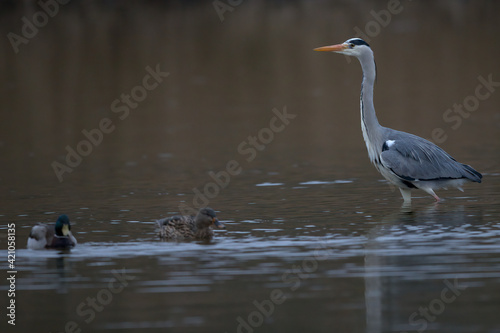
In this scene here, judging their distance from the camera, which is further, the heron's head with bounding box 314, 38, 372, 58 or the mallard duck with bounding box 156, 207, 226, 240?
the heron's head with bounding box 314, 38, 372, 58

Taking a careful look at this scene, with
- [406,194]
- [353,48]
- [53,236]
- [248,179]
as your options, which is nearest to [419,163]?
[406,194]

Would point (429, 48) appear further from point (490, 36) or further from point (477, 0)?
point (477, 0)

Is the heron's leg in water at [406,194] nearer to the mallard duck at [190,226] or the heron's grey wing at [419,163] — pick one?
the heron's grey wing at [419,163]

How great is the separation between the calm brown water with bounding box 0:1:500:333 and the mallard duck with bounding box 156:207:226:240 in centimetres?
18

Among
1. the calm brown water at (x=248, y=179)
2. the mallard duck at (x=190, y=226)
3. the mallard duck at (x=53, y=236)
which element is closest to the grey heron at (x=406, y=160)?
the calm brown water at (x=248, y=179)

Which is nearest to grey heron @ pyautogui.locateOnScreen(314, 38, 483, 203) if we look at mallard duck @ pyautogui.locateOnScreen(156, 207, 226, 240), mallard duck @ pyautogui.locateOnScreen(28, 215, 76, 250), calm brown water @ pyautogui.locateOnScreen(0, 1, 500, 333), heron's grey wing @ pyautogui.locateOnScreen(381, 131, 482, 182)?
heron's grey wing @ pyautogui.locateOnScreen(381, 131, 482, 182)

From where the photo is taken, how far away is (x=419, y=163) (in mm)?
13422

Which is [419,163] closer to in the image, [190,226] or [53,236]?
[190,226]

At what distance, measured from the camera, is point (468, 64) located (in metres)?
29.5

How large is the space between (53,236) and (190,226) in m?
1.57

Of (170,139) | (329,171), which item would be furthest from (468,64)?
(329,171)

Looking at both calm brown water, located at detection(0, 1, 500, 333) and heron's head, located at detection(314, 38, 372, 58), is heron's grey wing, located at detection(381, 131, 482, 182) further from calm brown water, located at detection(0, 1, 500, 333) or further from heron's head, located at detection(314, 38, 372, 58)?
heron's head, located at detection(314, 38, 372, 58)

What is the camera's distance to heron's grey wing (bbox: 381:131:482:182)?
13320 mm

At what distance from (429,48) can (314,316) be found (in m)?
25.6
